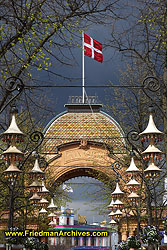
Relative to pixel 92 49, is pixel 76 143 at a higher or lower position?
lower

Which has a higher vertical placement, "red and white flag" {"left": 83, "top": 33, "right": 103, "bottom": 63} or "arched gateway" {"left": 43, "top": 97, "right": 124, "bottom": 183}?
"red and white flag" {"left": 83, "top": 33, "right": 103, "bottom": 63}

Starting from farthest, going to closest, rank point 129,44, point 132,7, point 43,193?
point 43,193, point 129,44, point 132,7

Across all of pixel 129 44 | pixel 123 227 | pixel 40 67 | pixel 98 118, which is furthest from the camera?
pixel 98 118

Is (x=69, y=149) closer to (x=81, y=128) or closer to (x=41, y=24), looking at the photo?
(x=81, y=128)

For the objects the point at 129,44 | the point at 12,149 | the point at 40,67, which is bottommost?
the point at 12,149

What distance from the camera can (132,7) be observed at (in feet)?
Answer: 40.2

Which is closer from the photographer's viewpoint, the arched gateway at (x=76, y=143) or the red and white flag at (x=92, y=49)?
the red and white flag at (x=92, y=49)

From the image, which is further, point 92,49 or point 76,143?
point 76,143

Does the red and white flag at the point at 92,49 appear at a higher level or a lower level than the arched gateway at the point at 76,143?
higher

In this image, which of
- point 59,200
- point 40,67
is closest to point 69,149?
point 59,200

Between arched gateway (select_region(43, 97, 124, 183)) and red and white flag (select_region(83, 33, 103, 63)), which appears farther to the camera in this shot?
arched gateway (select_region(43, 97, 124, 183))

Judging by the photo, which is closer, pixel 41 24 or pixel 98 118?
pixel 41 24

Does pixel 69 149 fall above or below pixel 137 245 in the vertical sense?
above

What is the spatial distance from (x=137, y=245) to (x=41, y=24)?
10.5 meters
